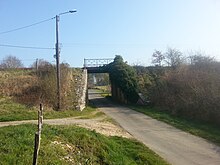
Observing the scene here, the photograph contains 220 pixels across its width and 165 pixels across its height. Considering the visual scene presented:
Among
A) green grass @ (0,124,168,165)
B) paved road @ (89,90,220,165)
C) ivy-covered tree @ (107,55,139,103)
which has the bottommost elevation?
paved road @ (89,90,220,165)

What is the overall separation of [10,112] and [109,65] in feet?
81.7

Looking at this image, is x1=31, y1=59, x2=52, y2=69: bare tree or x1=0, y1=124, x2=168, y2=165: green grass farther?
x1=31, y1=59, x2=52, y2=69: bare tree

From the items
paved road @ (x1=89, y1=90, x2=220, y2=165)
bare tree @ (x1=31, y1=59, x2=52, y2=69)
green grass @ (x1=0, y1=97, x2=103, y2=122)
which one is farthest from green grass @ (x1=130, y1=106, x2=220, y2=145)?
bare tree @ (x1=31, y1=59, x2=52, y2=69)

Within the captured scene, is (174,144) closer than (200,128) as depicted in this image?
Yes

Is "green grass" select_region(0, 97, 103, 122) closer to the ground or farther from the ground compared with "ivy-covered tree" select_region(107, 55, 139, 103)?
closer to the ground

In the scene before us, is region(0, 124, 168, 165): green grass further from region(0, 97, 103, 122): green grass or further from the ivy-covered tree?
the ivy-covered tree

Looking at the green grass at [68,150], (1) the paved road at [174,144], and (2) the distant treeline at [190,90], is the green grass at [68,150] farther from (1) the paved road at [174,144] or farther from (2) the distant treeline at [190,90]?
(2) the distant treeline at [190,90]

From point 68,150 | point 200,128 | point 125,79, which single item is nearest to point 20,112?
point 200,128

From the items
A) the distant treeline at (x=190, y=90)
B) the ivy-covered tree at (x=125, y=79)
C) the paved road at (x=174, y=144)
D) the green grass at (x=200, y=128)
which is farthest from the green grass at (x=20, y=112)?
the ivy-covered tree at (x=125, y=79)

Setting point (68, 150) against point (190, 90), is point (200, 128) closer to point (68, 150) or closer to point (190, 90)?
point (190, 90)

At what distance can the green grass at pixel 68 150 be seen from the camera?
10.1 metres

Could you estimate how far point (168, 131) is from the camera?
826 inches

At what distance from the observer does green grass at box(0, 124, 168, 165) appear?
1013 centimetres

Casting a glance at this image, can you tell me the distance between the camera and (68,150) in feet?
39.0
